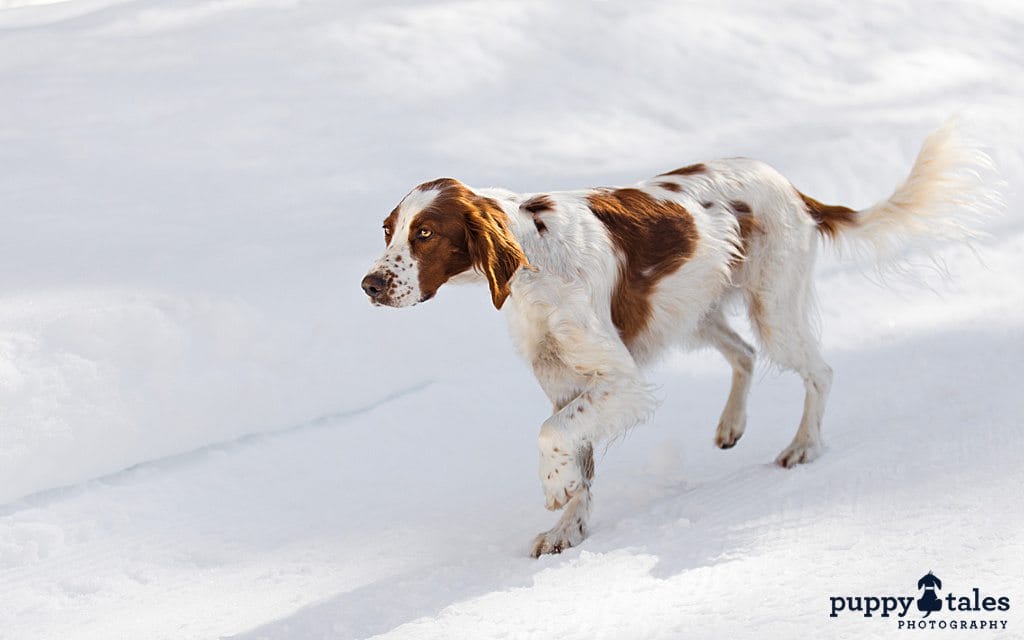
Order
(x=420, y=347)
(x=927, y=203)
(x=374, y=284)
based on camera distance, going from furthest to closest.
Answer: (x=420, y=347)
(x=927, y=203)
(x=374, y=284)

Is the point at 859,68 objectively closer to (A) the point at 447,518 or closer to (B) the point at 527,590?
(A) the point at 447,518

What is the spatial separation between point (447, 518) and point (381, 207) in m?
2.73

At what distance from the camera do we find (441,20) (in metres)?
8.13

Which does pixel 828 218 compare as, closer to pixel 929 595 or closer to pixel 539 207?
pixel 539 207

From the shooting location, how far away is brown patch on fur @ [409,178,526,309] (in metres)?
3.10

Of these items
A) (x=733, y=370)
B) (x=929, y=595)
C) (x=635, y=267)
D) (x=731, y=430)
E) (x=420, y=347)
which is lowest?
(x=420, y=347)

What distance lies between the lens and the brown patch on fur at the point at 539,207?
333 cm

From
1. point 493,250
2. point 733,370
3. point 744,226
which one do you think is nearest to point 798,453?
point 733,370

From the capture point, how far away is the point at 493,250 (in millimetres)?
3107

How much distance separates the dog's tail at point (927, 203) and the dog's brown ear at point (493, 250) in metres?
1.26

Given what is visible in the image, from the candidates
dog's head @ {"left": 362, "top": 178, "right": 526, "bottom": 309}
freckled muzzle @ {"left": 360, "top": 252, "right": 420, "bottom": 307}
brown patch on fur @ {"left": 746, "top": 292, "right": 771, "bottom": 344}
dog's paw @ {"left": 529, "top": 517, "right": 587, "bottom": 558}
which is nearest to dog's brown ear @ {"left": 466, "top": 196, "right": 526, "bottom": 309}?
dog's head @ {"left": 362, "top": 178, "right": 526, "bottom": 309}

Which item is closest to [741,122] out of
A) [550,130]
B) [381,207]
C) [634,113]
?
[634,113]

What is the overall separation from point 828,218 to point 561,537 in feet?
4.69

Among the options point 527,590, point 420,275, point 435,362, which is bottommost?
point 435,362
